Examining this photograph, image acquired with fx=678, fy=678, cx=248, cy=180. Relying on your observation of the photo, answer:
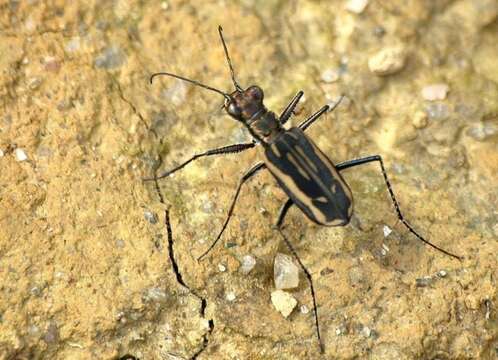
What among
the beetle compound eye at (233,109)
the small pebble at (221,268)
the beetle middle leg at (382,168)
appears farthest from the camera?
the beetle compound eye at (233,109)

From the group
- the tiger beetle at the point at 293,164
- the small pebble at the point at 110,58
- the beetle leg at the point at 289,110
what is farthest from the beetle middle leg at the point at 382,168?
the small pebble at the point at 110,58

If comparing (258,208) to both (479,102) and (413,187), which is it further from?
(479,102)

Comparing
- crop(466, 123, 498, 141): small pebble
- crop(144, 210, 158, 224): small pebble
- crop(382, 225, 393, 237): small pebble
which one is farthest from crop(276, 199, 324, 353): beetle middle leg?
crop(466, 123, 498, 141): small pebble

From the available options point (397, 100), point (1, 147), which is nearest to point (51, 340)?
point (1, 147)

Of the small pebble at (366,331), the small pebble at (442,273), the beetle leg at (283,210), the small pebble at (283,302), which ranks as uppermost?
the beetle leg at (283,210)

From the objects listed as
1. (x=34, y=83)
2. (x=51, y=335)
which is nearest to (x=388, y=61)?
(x=34, y=83)

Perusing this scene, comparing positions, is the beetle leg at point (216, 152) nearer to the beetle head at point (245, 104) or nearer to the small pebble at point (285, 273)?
the beetle head at point (245, 104)

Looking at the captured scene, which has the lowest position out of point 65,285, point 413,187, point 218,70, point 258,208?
point 413,187
